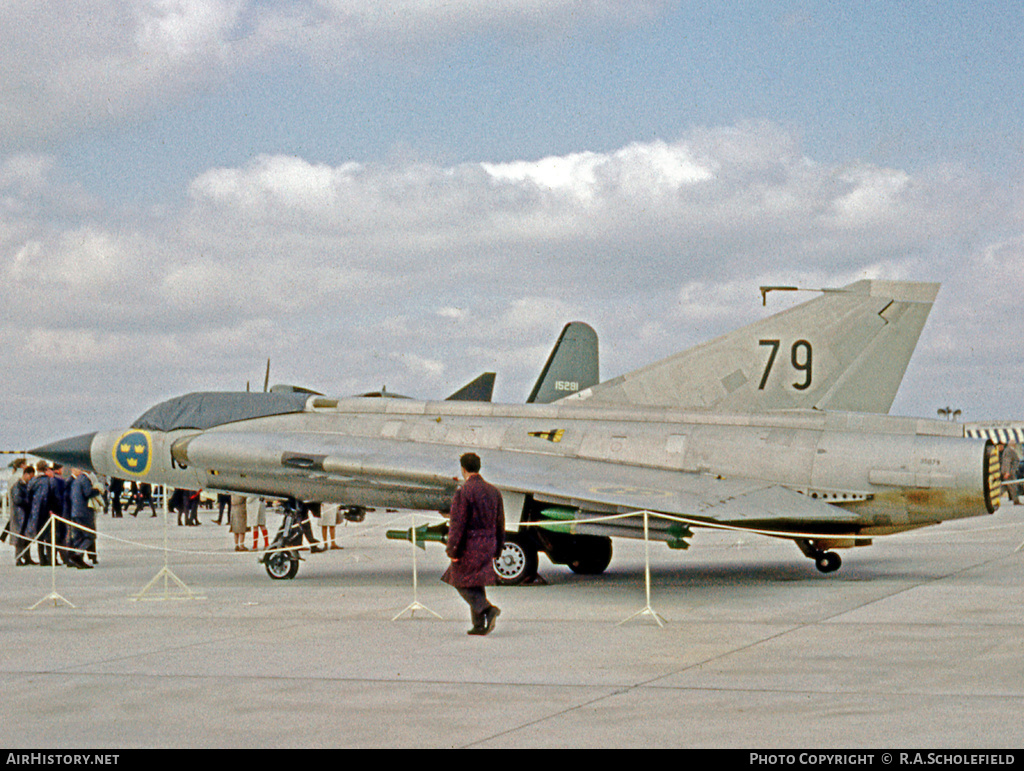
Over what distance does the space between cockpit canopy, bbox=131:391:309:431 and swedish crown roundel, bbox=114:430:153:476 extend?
214mm

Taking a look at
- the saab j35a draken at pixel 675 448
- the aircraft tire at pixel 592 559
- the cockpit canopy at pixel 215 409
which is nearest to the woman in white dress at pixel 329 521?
the cockpit canopy at pixel 215 409

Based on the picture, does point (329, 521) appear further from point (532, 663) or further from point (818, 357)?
point (532, 663)

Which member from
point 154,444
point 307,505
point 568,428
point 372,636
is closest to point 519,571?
point 568,428

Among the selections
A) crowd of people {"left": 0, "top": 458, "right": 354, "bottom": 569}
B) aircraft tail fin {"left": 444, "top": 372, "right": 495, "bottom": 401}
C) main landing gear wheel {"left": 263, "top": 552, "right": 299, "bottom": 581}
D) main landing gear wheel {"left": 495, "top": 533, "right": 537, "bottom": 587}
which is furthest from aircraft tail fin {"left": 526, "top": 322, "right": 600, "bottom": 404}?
main landing gear wheel {"left": 495, "top": 533, "right": 537, "bottom": 587}

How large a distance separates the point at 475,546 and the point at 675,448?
508 cm

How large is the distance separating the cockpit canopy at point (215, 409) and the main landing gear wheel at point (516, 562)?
160 inches

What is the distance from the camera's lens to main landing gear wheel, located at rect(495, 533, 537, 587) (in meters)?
14.2

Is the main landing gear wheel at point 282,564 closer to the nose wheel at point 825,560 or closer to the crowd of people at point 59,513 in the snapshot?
the crowd of people at point 59,513

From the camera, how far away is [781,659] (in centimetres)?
817

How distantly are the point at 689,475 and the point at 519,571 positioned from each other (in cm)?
246

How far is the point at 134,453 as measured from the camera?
16.5 m

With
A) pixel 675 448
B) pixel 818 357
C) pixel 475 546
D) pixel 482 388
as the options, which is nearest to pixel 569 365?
pixel 482 388

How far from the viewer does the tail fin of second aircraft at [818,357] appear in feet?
47.4

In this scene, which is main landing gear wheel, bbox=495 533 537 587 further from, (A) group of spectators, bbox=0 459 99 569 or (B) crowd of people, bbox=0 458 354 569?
(A) group of spectators, bbox=0 459 99 569
